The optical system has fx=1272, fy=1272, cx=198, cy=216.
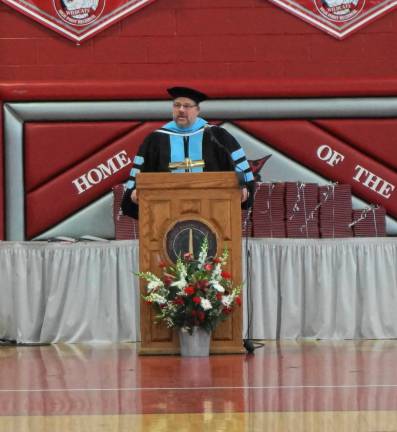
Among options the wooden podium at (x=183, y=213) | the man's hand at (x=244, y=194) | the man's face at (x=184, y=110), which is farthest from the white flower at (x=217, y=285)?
the man's face at (x=184, y=110)

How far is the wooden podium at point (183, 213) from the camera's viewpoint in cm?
755

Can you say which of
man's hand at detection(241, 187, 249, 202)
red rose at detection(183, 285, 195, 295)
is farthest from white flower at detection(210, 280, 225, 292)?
man's hand at detection(241, 187, 249, 202)

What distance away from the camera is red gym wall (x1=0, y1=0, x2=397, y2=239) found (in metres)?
9.85

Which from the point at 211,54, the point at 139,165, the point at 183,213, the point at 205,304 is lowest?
the point at 205,304

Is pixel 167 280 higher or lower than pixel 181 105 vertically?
lower

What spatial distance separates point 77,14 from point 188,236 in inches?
120

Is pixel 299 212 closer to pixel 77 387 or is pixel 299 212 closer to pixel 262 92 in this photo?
pixel 262 92

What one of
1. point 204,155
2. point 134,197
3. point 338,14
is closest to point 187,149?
point 204,155

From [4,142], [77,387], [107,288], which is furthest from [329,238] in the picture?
[77,387]

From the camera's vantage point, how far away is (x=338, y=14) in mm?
10000

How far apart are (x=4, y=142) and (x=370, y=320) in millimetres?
3092

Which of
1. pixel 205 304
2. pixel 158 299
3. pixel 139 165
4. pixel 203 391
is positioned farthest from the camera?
pixel 139 165

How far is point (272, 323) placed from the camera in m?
9.10

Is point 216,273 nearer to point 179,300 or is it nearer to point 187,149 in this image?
point 179,300
